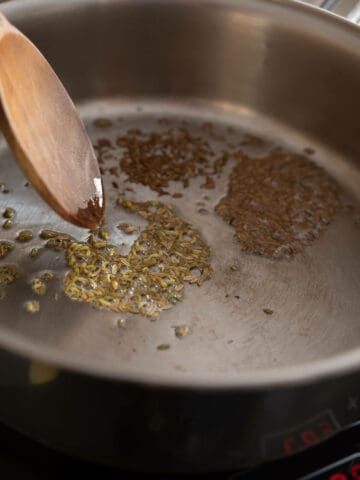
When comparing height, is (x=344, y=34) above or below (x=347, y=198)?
above

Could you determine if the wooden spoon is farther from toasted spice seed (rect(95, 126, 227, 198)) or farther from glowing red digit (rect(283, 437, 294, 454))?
glowing red digit (rect(283, 437, 294, 454))

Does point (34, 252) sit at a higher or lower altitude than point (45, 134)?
lower

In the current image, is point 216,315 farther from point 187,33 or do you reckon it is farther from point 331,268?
point 187,33

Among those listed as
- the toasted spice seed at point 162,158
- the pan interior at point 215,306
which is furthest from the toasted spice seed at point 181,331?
the toasted spice seed at point 162,158

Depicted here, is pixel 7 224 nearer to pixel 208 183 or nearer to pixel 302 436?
pixel 208 183

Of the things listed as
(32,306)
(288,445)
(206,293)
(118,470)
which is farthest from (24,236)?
(288,445)

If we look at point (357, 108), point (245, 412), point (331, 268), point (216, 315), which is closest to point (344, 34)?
point (357, 108)
